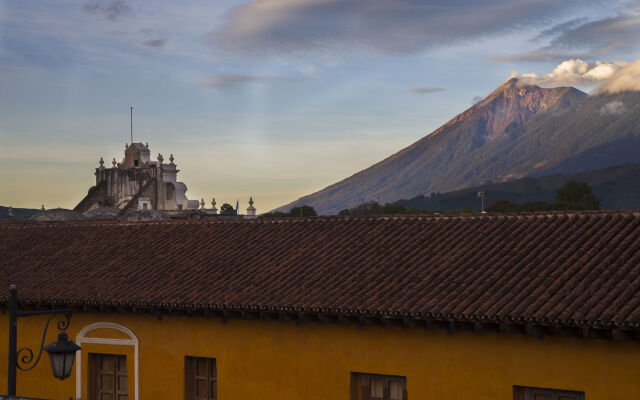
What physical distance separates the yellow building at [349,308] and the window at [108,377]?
4 centimetres

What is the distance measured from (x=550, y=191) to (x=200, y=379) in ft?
476

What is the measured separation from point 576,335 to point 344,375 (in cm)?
419

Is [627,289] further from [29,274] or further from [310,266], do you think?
[29,274]

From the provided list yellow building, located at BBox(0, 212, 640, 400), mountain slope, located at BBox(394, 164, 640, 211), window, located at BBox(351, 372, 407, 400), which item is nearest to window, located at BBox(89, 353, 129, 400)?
yellow building, located at BBox(0, 212, 640, 400)

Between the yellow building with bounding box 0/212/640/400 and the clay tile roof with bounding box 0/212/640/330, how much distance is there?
40 mm

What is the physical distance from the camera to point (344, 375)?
14.6 m

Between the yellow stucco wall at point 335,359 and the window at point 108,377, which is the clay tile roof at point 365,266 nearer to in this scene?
the yellow stucco wall at point 335,359

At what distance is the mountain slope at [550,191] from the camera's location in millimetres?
145375

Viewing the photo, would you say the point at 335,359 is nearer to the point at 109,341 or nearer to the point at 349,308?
the point at 349,308

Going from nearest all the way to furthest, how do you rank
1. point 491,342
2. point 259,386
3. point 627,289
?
point 627,289, point 491,342, point 259,386

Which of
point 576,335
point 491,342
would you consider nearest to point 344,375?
point 491,342

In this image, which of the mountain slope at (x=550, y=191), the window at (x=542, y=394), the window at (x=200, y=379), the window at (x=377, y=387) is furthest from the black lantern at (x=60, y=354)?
the mountain slope at (x=550, y=191)

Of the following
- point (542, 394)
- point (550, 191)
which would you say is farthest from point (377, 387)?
point (550, 191)

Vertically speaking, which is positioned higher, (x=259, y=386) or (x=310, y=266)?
(x=310, y=266)
